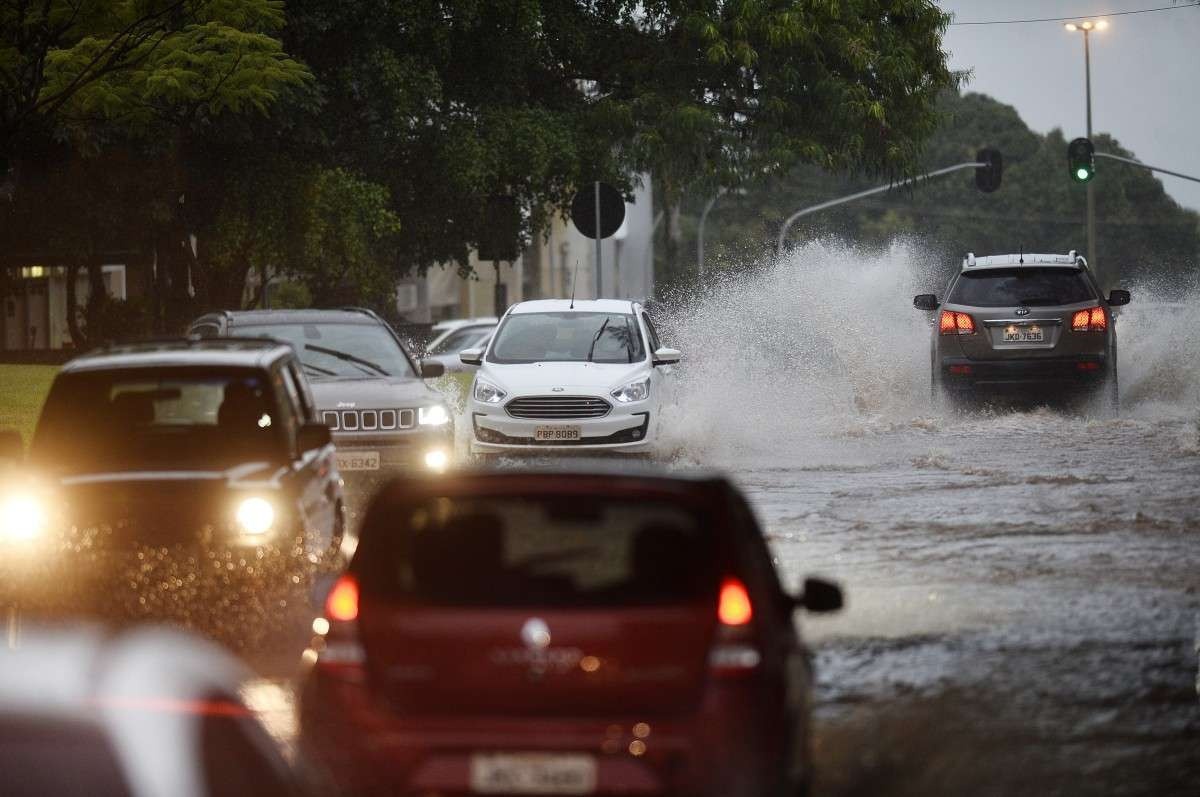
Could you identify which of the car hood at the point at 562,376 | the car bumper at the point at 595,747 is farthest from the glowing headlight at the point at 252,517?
the car hood at the point at 562,376

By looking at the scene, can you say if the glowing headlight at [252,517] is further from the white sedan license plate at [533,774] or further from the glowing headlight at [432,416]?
the glowing headlight at [432,416]

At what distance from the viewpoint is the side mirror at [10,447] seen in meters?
12.8

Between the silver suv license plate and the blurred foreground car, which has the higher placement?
the blurred foreground car

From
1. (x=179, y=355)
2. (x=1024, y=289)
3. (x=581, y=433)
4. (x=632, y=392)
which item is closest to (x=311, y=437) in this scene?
(x=179, y=355)

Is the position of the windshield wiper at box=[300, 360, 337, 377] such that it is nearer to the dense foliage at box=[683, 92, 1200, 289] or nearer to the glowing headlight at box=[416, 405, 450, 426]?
the glowing headlight at box=[416, 405, 450, 426]

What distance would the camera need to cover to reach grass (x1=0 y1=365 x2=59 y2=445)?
2505 centimetres

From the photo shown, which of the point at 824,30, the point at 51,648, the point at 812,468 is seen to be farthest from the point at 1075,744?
the point at 824,30

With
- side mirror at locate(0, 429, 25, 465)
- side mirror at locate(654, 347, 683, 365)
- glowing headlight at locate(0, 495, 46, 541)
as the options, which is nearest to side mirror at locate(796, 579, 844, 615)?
glowing headlight at locate(0, 495, 46, 541)

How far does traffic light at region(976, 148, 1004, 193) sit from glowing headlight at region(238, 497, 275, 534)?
38627 millimetres

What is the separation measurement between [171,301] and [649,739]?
1179 inches

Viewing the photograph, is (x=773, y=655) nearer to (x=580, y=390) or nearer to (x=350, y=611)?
(x=350, y=611)

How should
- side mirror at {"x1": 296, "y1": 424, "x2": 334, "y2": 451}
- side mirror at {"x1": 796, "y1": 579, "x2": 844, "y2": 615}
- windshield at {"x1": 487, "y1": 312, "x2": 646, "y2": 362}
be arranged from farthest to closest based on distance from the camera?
windshield at {"x1": 487, "y1": 312, "x2": 646, "y2": 362}
side mirror at {"x1": 296, "y1": 424, "x2": 334, "y2": 451}
side mirror at {"x1": 796, "y1": 579, "x2": 844, "y2": 615}

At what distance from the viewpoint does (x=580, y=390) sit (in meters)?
19.9

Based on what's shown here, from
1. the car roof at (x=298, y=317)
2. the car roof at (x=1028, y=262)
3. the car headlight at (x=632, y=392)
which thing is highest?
the car roof at (x=1028, y=262)
